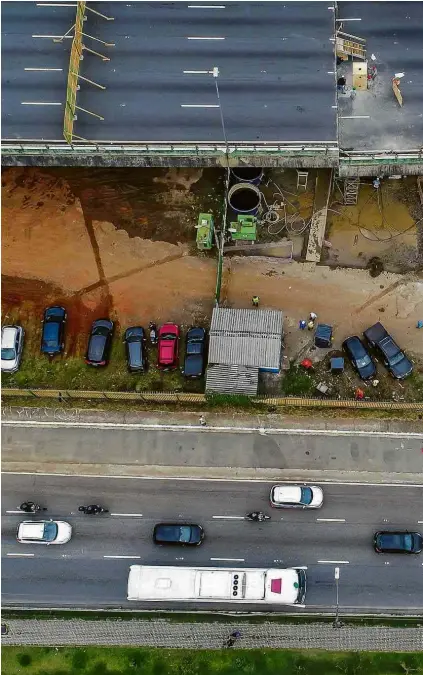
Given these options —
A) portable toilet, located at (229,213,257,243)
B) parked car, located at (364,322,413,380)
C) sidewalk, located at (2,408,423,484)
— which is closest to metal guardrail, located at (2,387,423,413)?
sidewalk, located at (2,408,423,484)

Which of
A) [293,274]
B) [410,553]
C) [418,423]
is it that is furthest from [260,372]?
[410,553]

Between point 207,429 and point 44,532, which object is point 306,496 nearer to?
point 207,429

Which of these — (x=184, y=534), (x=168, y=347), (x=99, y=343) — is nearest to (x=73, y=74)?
(x=99, y=343)

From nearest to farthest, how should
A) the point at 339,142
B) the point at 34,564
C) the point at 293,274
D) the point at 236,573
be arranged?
the point at 236,573 < the point at 34,564 < the point at 339,142 < the point at 293,274

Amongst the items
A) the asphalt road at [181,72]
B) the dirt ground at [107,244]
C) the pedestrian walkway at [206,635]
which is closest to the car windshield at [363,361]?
the dirt ground at [107,244]

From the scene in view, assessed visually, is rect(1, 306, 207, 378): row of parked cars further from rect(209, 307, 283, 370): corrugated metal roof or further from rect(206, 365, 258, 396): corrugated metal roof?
rect(209, 307, 283, 370): corrugated metal roof

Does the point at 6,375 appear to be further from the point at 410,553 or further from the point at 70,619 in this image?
the point at 410,553
